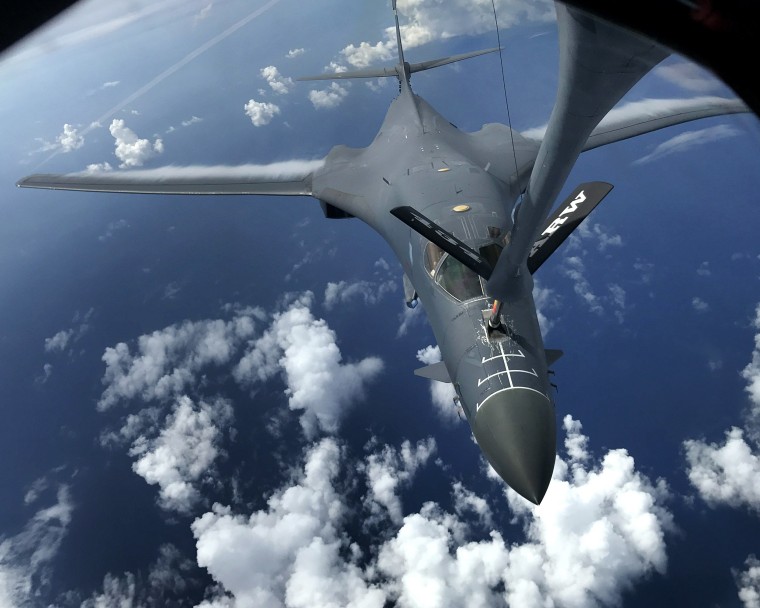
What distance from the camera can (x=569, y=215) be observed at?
283 inches

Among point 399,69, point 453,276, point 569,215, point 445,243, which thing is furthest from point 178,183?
point 569,215

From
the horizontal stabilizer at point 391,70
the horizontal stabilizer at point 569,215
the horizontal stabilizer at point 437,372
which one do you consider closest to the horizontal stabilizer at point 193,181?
the horizontal stabilizer at point 391,70

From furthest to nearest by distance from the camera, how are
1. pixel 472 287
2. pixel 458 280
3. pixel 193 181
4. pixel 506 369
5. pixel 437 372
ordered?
pixel 193 181 → pixel 437 372 → pixel 458 280 → pixel 472 287 → pixel 506 369

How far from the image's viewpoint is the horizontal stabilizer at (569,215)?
280 inches

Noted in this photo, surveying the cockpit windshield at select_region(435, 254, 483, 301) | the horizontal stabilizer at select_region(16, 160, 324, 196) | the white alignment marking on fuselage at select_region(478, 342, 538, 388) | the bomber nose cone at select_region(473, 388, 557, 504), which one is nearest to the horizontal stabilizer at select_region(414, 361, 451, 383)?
the white alignment marking on fuselage at select_region(478, 342, 538, 388)

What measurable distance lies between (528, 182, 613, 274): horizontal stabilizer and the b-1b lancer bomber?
2cm

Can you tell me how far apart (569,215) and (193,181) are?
15.8m

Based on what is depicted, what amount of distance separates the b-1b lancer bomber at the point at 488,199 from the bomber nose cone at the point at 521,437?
2cm

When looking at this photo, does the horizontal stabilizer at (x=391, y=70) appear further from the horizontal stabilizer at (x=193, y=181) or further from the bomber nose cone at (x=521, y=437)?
the bomber nose cone at (x=521, y=437)

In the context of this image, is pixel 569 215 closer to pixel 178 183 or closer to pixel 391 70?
pixel 178 183

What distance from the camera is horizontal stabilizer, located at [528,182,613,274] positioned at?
23.4 ft

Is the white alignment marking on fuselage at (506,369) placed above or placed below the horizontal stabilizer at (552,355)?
above

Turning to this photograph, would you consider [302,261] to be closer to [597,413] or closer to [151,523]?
[151,523]

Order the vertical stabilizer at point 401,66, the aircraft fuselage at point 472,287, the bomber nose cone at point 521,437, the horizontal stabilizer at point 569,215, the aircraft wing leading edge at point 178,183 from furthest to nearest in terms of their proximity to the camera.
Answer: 1. the vertical stabilizer at point 401,66
2. the aircraft wing leading edge at point 178,183
3. the aircraft fuselage at point 472,287
4. the bomber nose cone at point 521,437
5. the horizontal stabilizer at point 569,215
